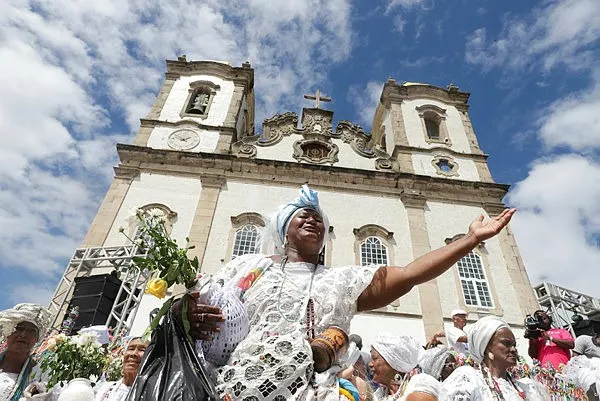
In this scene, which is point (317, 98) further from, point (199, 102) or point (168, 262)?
point (168, 262)

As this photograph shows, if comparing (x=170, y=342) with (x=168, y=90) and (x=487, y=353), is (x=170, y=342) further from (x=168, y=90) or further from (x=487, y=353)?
(x=168, y=90)

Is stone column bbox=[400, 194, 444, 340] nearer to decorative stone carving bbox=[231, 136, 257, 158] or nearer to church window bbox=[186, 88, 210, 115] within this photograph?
decorative stone carving bbox=[231, 136, 257, 158]

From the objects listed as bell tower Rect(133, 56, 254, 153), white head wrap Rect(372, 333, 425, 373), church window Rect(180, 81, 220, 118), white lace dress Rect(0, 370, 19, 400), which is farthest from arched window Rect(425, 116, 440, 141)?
white lace dress Rect(0, 370, 19, 400)

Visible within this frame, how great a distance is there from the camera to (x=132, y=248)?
10789 millimetres

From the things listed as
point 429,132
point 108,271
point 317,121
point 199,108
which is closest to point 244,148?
point 199,108

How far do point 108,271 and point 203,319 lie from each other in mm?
11887

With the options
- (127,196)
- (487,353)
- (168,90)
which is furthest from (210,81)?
(487,353)

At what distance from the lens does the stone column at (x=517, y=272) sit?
12.8 metres

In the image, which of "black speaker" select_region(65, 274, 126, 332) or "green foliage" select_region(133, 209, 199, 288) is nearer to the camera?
"green foliage" select_region(133, 209, 199, 288)

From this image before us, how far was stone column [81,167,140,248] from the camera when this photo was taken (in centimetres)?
1267

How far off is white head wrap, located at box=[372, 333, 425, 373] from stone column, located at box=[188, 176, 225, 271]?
9168 mm

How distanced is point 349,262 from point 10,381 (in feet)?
34.8

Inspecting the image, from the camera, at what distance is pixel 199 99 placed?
18.7 metres

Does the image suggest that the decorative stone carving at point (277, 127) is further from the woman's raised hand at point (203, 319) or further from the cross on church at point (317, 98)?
the woman's raised hand at point (203, 319)
